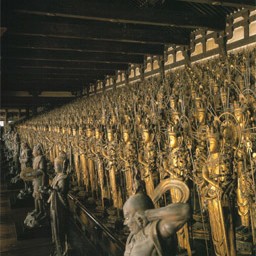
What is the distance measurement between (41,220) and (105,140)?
2.11m

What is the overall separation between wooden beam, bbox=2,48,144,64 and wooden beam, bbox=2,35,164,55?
102 cm

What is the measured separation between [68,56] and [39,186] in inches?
199

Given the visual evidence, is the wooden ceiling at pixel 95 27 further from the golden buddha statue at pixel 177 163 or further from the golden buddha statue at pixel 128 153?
the golden buddha statue at pixel 177 163

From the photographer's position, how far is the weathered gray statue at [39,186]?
6.68m

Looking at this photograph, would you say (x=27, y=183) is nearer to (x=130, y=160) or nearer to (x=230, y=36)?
(x=130, y=160)

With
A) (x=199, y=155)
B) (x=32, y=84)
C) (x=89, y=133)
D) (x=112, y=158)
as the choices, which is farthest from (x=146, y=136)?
(x=32, y=84)

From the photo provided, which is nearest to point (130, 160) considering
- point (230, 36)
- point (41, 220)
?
point (41, 220)

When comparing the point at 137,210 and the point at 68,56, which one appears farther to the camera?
the point at 68,56

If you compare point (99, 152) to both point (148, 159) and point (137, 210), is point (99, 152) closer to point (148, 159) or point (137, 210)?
point (148, 159)

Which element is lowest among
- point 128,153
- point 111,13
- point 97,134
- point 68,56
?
point 128,153

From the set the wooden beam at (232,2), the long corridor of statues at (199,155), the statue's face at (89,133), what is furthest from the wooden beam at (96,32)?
the wooden beam at (232,2)

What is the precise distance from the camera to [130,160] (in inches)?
208

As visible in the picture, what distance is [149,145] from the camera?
469cm

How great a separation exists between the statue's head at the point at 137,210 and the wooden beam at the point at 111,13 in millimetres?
4891
